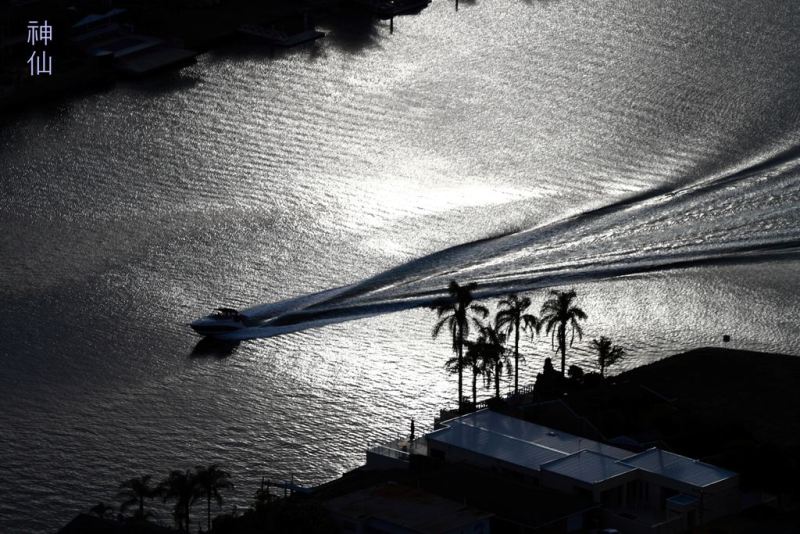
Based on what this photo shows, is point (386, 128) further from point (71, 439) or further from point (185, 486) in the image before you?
point (185, 486)

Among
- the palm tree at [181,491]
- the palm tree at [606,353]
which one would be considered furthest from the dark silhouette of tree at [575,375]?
the palm tree at [181,491]

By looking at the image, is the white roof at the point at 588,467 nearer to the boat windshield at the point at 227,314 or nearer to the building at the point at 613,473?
the building at the point at 613,473

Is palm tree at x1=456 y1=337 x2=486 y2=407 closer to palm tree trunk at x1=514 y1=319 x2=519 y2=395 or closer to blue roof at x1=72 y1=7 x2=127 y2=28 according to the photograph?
palm tree trunk at x1=514 y1=319 x2=519 y2=395

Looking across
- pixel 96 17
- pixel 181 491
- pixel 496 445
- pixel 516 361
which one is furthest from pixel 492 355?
pixel 96 17

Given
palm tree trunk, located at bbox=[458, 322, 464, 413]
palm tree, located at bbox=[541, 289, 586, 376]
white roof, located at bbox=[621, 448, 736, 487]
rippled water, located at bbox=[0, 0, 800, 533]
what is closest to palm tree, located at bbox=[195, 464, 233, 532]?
rippled water, located at bbox=[0, 0, 800, 533]

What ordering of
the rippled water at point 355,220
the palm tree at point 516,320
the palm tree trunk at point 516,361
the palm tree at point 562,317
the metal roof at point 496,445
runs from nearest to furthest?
the metal roof at point 496,445, the rippled water at point 355,220, the palm tree trunk at point 516,361, the palm tree at point 516,320, the palm tree at point 562,317

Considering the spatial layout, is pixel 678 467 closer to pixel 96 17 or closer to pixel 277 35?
pixel 277 35

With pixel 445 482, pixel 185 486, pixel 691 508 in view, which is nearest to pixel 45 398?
pixel 185 486
